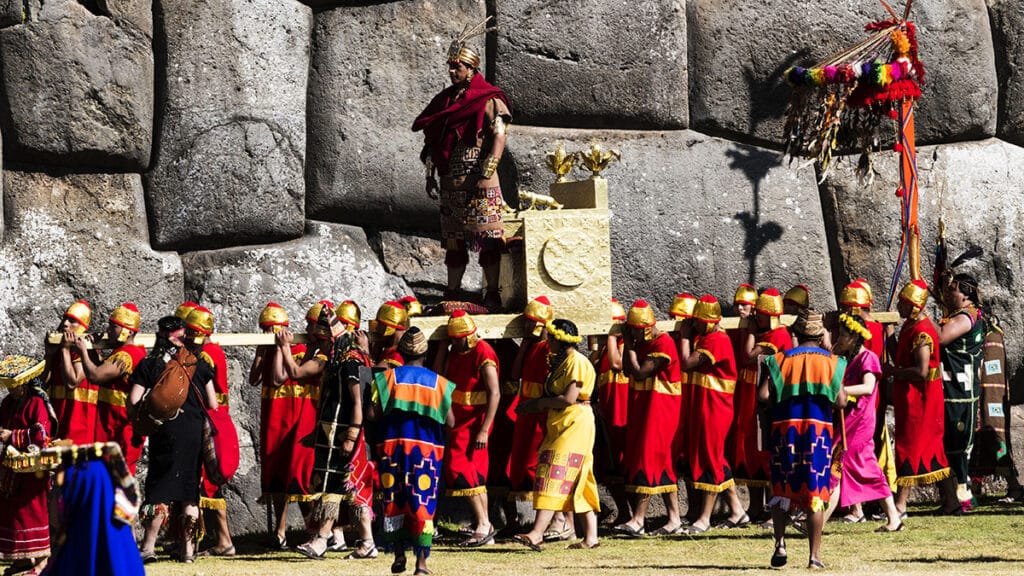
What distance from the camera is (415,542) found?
8375mm

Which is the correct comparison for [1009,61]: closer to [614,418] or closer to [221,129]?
[614,418]

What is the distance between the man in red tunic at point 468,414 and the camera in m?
10.2

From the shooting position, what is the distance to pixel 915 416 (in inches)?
434

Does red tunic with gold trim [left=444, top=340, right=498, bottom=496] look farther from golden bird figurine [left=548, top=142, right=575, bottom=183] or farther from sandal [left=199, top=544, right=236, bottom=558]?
golden bird figurine [left=548, top=142, right=575, bottom=183]

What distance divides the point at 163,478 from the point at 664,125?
4993mm

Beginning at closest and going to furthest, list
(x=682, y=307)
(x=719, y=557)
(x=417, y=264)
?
(x=719, y=557)
(x=682, y=307)
(x=417, y=264)

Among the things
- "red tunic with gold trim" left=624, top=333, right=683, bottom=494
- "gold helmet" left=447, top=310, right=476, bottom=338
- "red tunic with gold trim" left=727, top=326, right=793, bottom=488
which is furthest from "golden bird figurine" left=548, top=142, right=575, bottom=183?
"red tunic with gold trim" left=727, top=326, right=793, bottom=488

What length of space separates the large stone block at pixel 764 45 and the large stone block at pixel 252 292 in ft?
9.81

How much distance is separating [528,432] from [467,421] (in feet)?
1.28

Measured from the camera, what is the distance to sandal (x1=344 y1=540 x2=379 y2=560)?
9.63 metres

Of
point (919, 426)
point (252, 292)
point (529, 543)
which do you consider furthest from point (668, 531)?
point (252, 292)

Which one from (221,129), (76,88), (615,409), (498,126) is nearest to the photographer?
(498,126)

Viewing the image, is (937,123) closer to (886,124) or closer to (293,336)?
(886,124)

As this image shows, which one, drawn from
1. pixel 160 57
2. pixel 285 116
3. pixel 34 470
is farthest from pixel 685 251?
pixel 34 470
